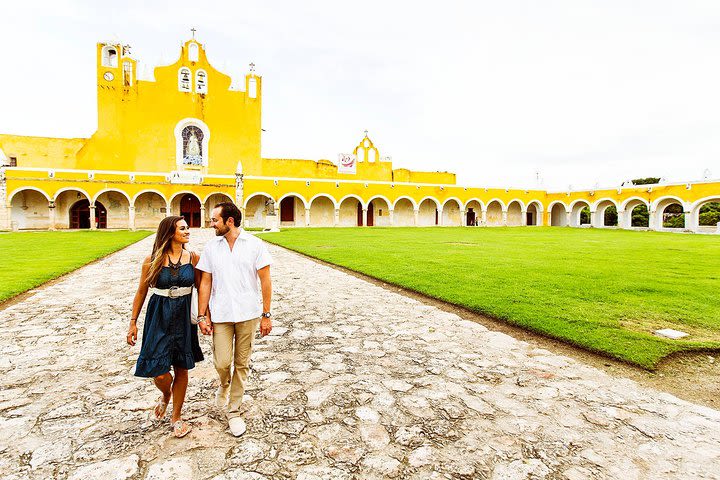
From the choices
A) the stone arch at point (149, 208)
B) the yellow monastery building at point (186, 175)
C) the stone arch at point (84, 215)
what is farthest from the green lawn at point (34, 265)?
the stone arch at point (84, 215)

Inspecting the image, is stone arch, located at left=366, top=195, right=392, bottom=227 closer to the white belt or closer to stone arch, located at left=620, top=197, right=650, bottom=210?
stone arch, located at left=620, top=197, right=650, bottom=210

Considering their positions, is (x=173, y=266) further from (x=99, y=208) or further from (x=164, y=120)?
(x=164, y=120)

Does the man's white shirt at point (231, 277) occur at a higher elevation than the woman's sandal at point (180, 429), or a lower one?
higher

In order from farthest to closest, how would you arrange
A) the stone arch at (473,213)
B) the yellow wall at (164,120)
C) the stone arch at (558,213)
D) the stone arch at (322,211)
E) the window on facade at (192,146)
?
the stone arch at (558,213), the stone arch at (473,213), the stone arch at (322,211), the window on facade at (192,146), the yellow wall at (164,120)

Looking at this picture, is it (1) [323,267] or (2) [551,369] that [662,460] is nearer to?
(2) [551,369]

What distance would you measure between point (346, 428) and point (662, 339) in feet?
11.7

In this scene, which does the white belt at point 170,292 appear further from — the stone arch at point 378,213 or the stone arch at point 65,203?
the stone arch at point 378,213

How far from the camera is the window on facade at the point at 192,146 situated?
105 ft

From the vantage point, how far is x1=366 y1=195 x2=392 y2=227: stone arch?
37531mm

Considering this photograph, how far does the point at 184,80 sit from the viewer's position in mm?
32062

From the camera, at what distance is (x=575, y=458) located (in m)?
2.24

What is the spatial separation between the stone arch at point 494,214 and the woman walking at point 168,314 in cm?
4108

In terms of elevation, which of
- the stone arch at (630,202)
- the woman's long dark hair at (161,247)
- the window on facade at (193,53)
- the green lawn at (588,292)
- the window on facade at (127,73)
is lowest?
the green lawn at (588,292)

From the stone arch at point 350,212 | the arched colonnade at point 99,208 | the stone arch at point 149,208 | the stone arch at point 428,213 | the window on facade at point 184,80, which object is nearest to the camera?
the arched colonnade at point 99,208
